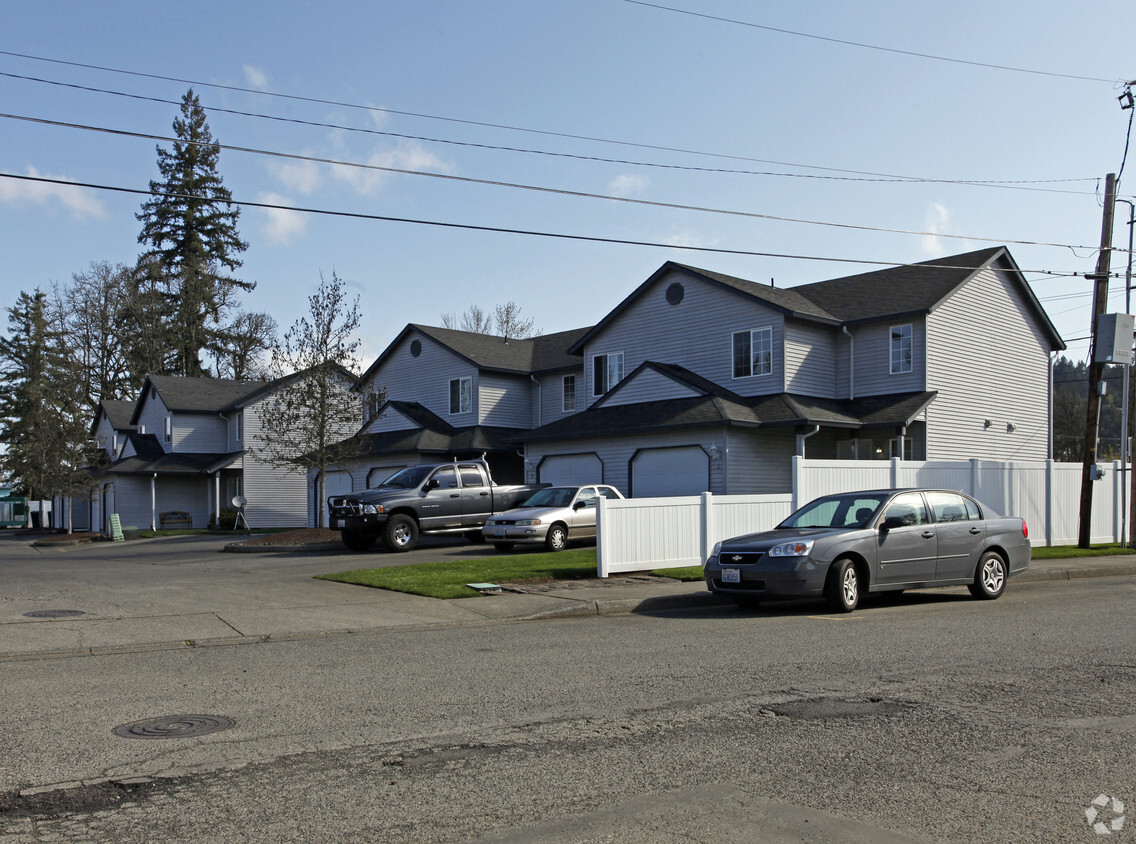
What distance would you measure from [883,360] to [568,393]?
13.0 m

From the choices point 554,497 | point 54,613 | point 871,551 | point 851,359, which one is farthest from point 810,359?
point 54,613

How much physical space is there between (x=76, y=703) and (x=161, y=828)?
10.8ft

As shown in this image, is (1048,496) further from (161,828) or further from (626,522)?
(161,828)

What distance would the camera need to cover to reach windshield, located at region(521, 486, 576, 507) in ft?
74.1

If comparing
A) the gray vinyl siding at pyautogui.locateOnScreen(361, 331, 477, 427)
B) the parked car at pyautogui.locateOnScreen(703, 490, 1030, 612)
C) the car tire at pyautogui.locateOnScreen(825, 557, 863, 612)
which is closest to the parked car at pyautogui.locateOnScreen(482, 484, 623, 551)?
the parked car at pyautogui.locateOnScreen(703, 490, 1030, 612)

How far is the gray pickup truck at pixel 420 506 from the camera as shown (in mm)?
23328

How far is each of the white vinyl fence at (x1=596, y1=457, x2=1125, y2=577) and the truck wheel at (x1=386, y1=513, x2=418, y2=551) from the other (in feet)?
23.1

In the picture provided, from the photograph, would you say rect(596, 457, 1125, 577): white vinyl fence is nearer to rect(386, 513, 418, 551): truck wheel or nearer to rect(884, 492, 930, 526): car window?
rect(884, 492, 930, 526): car window

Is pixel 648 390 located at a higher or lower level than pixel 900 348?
lower

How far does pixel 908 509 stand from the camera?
13398mm

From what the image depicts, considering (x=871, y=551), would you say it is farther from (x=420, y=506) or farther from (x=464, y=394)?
(x=464, y=394)

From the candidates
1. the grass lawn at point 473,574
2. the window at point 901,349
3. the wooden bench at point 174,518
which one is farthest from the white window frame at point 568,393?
the wooden bench at point 174,518

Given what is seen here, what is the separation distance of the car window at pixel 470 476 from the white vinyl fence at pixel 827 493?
6.40 m

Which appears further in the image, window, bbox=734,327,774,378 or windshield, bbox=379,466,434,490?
window, bbox=734,327,774,378
